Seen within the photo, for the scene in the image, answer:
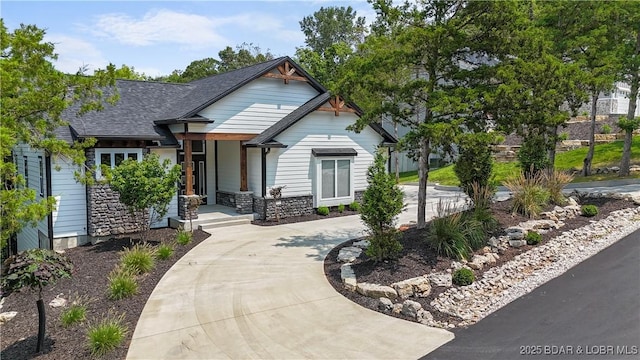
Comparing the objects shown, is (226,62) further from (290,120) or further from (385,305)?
(385,305)

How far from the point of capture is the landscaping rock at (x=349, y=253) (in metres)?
9.55

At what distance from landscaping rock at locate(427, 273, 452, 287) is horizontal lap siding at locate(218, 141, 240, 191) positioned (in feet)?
32.4

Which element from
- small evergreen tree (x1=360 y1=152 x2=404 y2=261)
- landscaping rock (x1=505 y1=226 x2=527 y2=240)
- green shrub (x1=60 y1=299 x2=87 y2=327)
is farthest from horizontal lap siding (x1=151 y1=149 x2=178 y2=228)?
landscaping rock (x1=505 y1=226 x2=527 y2=240)

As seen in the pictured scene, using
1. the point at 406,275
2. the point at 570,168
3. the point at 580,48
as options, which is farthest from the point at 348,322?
the point at 570,168

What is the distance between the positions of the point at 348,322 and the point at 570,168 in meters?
18.8

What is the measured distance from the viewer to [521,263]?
904 cm

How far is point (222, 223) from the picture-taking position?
14.1 meters

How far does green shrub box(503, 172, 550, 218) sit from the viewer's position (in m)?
11.7

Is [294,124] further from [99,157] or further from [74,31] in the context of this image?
[74,31]

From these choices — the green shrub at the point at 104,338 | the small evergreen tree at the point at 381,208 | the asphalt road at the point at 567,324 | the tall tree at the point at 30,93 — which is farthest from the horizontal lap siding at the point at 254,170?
the asphalt road at the point at 567,324

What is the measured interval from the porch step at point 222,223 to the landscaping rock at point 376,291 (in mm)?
7274

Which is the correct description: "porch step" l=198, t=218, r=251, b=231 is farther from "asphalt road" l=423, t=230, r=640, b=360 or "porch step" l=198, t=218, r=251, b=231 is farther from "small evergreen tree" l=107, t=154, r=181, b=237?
"asphalt road" l=423, t=230, r=640, b=360

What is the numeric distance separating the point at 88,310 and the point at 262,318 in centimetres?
312

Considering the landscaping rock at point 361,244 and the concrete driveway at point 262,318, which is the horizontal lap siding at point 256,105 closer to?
the concrete driveway at point 262,318
